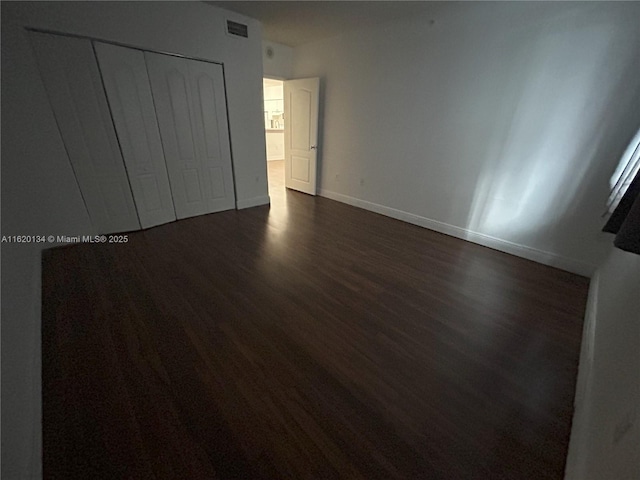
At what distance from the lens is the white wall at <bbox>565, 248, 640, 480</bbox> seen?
817mm

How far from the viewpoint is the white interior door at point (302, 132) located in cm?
480

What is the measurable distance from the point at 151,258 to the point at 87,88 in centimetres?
191

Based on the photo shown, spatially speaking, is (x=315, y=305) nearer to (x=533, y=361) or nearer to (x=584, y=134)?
(x=533, y=361)

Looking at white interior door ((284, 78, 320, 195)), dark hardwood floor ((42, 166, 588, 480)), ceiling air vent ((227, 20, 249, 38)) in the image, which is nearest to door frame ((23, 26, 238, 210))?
ceiling air vent ((227, 20, 249, 38))

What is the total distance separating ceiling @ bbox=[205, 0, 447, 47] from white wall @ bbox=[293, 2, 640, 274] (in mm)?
196

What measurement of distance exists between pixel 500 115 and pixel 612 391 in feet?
9.53

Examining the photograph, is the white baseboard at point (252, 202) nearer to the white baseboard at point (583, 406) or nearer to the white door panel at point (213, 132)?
the white door panel at point (213, 132)

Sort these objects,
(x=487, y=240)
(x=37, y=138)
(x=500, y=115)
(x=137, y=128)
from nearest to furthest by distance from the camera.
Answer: (x=37, y=138) → (x=500, y=115) → (x=137, y=128) → (x=487, y=240)

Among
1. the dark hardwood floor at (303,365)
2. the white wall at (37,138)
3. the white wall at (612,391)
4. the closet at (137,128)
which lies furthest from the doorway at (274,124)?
the white wall at (612,391)

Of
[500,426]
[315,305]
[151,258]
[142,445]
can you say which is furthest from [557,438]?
[151,258]

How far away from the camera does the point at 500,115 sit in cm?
297

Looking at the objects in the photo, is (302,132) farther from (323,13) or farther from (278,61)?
(323,13)

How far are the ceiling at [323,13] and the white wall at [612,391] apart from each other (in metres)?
3.40

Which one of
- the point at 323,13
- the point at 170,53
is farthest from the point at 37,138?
the point at 323,13
